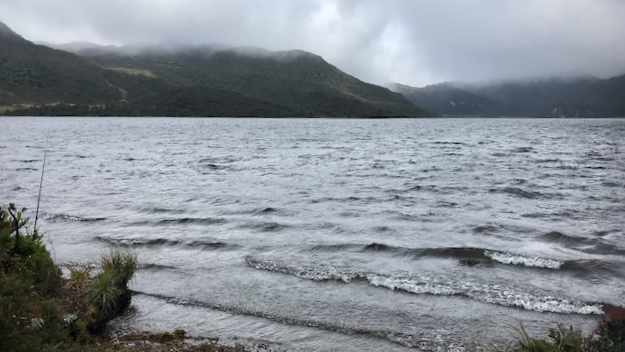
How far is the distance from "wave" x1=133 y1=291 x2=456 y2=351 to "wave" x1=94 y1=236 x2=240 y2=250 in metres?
4.73

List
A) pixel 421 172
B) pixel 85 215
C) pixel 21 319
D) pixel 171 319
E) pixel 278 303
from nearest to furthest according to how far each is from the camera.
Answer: pixel 21 319
pixel 171 319
pixel 278 303
pixel 85 215
pixel 421 172

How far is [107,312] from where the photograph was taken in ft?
31.1

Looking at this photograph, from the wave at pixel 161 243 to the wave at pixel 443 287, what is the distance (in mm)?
2115

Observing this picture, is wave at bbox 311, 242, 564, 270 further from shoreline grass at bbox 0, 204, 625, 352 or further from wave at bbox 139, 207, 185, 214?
wave at bbox 139, 207, 185, 214

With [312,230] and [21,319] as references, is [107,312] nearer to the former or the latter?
[21,319]

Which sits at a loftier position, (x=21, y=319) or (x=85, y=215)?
(x=21, y=319)

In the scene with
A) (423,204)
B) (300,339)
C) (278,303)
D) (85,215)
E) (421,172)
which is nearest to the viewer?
(300,339)

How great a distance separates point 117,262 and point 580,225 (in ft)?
57.3

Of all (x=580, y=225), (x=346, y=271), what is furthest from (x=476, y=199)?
(x=346, y=271)

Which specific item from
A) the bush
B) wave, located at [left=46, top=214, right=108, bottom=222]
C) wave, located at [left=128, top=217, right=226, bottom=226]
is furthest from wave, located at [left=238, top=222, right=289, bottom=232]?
the bush

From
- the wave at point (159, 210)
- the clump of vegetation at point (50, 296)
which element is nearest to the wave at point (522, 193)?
the wave at point (159, 210)

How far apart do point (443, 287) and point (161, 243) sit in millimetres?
9807

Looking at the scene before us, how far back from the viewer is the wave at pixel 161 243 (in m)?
16.4

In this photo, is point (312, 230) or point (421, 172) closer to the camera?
point (312, 230)
